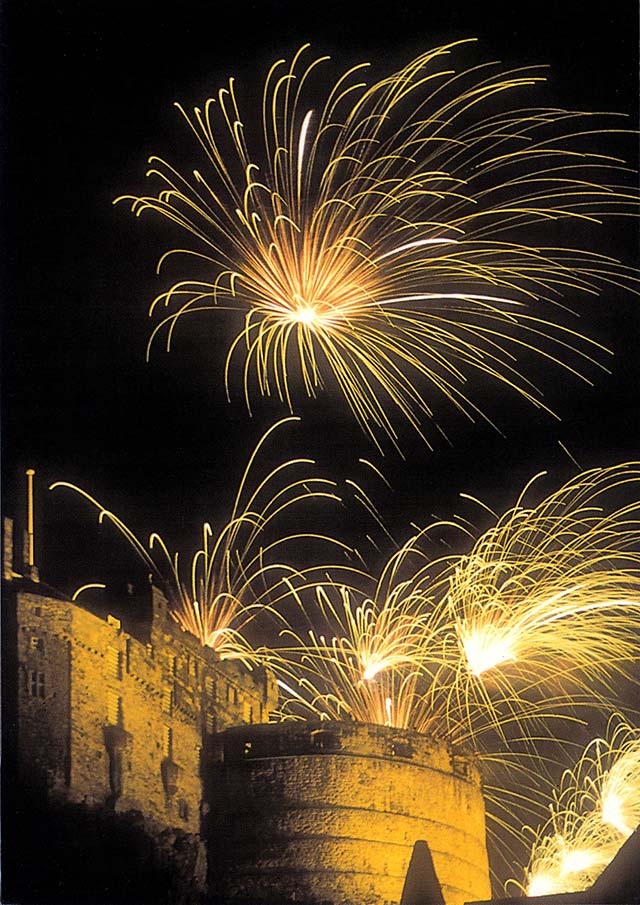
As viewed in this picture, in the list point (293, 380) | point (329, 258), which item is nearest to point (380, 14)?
point (329, 258)

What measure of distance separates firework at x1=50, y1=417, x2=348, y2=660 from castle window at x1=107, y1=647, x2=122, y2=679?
65 centimetres

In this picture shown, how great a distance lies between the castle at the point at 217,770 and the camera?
1653 centimetres

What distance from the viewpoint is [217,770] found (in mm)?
17781

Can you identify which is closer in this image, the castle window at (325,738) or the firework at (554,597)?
the firework at (554,597)

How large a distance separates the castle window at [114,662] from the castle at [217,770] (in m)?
0.02

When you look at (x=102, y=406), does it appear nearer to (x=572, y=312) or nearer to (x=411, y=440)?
(x=411, y=440)

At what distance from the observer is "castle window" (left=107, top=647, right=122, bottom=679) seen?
17.1 m

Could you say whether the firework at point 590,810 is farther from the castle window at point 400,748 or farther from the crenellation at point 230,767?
the castle window at point 400,748

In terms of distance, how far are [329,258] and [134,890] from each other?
19.7ft

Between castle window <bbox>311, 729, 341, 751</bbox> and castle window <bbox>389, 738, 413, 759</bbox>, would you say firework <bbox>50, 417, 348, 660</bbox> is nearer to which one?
castle window <bbox>311, 729, 341, 751</bbox>

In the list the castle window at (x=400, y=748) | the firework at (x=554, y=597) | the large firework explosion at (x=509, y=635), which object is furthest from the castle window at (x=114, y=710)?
the firework at (x=554, y=597)

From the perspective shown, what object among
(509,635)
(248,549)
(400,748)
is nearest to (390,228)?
(248,549)

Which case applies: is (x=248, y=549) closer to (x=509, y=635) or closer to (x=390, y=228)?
(x=509, y=635)

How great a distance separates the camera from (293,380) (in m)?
17.1
